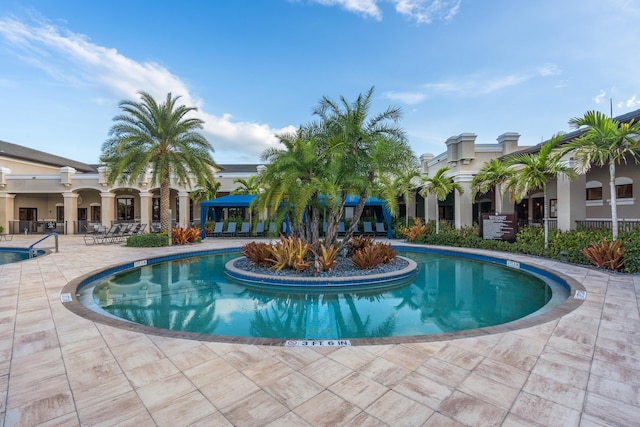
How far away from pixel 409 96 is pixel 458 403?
14479 mm

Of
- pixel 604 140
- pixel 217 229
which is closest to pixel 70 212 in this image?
pixel 217 229

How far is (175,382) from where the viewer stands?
3.00 meters

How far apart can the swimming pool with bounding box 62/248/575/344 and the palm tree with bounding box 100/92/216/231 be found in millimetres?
6297

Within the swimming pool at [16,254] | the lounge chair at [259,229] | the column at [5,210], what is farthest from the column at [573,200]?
the column at [5,210]

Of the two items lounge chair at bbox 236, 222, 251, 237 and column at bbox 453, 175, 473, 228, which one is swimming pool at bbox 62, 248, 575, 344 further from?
lounge chair at bbox 236, 222, 251, 237

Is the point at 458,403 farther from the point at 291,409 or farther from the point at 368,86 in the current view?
the point at 368,86

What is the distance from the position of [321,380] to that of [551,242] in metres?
11.5

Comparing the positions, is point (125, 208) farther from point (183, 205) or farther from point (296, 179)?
point (296, 179)

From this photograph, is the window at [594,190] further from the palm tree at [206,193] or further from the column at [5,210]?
the column at [5,210]

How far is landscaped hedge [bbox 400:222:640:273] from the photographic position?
8.30 meters

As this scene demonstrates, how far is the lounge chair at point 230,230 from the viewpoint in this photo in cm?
1956

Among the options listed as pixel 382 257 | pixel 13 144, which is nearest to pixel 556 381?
pixel 382 257

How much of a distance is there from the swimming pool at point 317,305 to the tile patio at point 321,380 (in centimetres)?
47

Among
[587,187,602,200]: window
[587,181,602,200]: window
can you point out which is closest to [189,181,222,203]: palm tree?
[587,181,602,200]: window
